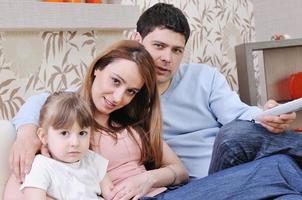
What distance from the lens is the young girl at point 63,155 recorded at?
111 centimetres

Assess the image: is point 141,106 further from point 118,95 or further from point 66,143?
point 66,143

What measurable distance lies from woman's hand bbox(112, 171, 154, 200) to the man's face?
16.7 inches

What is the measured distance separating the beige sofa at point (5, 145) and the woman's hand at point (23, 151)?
1.4 inches

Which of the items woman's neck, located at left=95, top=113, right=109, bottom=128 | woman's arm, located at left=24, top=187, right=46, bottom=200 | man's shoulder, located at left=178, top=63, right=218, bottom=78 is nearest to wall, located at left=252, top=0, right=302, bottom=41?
man's shoulder, located at left=178, top=63, right=218, bottom=78

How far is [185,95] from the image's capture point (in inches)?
66.9

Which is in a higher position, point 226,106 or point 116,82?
point 116,82

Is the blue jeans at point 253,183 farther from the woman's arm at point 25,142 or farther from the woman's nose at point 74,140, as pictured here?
the woman's arm at point 25,142

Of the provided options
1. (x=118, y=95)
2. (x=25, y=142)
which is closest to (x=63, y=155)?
(x=25, y=142)

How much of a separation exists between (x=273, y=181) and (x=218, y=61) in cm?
148

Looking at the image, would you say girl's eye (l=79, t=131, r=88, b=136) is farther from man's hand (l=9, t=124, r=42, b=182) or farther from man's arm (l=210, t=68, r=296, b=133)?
man's arm (l=210, t=68, r=296, b=133)

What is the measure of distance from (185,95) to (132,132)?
36cm

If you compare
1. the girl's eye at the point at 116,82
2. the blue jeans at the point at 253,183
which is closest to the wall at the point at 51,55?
the girl's eye at the point at 116,82

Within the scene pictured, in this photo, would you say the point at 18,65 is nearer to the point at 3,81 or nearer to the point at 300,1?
the point at 3,81

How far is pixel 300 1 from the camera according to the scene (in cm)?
267
